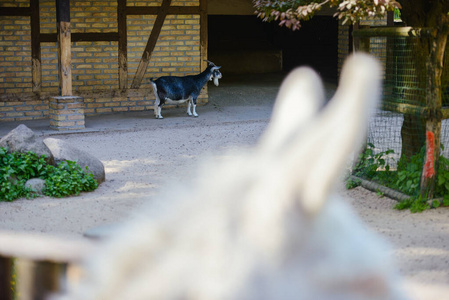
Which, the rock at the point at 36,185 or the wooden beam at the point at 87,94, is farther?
the wooden beam at the point at 87,94

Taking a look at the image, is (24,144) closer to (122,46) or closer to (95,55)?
(95,55)

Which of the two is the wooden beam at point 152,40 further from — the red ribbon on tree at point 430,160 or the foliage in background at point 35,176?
the red ribbon on tree at point 430,160

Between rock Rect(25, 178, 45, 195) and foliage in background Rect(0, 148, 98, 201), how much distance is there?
0.04m

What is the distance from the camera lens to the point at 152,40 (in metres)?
12.4

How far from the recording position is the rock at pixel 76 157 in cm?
734

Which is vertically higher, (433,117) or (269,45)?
(269,45)

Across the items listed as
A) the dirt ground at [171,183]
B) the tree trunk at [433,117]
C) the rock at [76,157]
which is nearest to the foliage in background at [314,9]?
the tree trunk at [433,117]

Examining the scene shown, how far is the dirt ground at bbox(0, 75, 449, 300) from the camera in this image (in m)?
5.01

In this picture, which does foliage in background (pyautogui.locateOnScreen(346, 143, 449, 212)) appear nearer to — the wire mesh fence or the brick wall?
the wire mesh fence

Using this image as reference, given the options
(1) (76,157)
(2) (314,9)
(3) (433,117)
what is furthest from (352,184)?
(1) (76,157)

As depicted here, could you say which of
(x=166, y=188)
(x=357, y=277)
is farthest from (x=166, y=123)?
(x=357, y=277)

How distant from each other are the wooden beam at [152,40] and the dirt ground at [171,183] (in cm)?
78

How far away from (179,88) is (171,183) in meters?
4.74

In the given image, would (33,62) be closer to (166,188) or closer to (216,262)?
(166,188)
